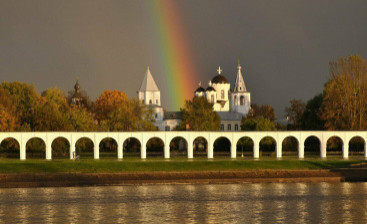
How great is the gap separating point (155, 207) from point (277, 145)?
37.8 meters

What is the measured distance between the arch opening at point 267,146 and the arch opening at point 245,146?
1199 mm

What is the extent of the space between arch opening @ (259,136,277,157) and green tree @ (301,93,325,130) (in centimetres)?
832

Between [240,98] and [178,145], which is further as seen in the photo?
[240,98]

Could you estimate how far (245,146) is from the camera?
95.0 meters

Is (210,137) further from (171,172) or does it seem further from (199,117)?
(199,117)

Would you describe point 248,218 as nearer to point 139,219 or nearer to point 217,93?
point 139,219

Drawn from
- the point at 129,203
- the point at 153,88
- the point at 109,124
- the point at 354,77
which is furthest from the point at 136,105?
the point at 129,203

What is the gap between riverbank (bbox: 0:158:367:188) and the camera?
6419 cm

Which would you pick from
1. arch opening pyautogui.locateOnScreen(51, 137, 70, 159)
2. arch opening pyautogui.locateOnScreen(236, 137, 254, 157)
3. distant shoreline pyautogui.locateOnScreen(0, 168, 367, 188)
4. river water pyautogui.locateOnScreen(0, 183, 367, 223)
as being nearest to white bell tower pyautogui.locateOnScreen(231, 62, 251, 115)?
arch opening pyautogui.locateOnScreen(236, 137, 254, 157)

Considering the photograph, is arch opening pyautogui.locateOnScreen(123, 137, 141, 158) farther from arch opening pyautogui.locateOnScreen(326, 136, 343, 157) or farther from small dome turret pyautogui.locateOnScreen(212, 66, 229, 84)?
small dome turret pyautogui.locateOnScreen(212, 66, 229, 84)

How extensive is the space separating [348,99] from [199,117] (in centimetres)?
3550

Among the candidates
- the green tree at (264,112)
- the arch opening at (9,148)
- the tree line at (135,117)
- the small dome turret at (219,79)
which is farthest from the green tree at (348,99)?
the small dome turret at (219,79)

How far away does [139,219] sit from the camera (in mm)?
43594

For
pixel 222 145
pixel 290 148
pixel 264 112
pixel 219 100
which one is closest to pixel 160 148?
pixel 222 145
